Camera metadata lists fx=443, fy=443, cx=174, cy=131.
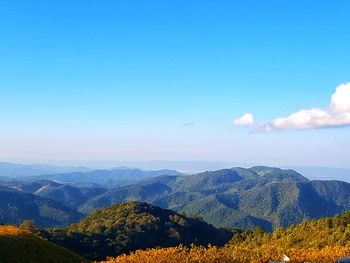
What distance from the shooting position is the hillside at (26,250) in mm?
29453

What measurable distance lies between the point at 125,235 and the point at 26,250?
12566 cm

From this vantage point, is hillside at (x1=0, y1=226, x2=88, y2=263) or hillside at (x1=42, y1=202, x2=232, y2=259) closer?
hillside at (x1=0, y1=226, x2=88, y2=263)

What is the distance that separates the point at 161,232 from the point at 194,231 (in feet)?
65.2

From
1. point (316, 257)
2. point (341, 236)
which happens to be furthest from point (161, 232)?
point (316, 257)

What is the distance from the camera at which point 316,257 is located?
20.4 meters

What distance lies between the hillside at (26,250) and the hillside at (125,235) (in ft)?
299

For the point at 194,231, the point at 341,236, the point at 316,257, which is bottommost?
the point at 194,231

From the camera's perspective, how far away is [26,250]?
31109mm

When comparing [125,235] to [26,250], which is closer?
[26,250]

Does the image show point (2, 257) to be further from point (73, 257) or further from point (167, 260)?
point (167, 260)

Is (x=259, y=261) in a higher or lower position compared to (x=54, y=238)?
higher

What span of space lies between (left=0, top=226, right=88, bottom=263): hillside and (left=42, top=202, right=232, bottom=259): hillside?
3586 inches

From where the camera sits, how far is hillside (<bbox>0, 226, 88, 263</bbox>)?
2945 centimetres

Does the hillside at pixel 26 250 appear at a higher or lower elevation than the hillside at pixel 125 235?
higher
